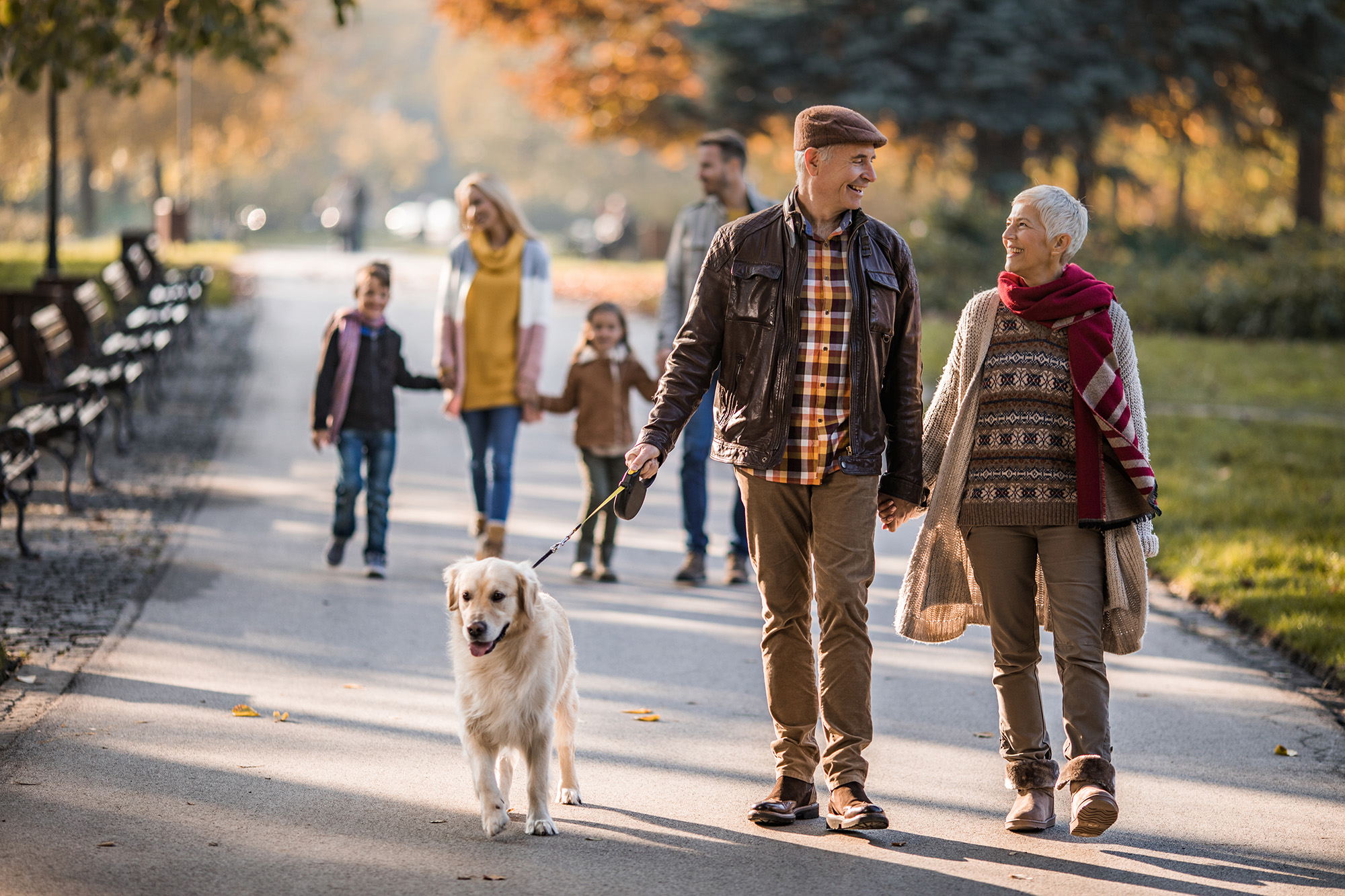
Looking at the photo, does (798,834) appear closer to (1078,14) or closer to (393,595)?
(393,595)

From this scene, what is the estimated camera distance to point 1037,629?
4.87 m

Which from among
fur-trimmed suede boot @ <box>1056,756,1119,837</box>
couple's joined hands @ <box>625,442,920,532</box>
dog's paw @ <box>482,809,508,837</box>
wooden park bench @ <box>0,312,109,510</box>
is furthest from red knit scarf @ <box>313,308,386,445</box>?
fur-trimmed suede boot @ <box>1056,756,1119,837</box>

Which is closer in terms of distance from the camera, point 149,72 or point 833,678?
point 833,678

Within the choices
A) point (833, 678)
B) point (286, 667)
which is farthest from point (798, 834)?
point (286, 667)

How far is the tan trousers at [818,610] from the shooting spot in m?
4.70

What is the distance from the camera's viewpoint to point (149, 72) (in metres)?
11.9

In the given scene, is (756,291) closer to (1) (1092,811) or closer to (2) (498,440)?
(1) (1092,811)

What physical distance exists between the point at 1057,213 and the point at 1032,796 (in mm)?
1846

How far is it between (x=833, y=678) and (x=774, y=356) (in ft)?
3.39

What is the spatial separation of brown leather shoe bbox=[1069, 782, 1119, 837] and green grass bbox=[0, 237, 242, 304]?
1629cm

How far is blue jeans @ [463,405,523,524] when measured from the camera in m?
8.52

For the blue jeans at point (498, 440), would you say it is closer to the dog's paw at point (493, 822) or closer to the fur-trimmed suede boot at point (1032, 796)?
the dog's paw at point (493, 822)

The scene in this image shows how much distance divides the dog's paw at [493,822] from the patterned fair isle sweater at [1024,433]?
5.74 feet

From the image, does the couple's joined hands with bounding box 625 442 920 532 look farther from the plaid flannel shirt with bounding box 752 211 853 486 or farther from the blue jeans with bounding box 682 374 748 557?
the blue jeans with bounding box 682 374 748 557
